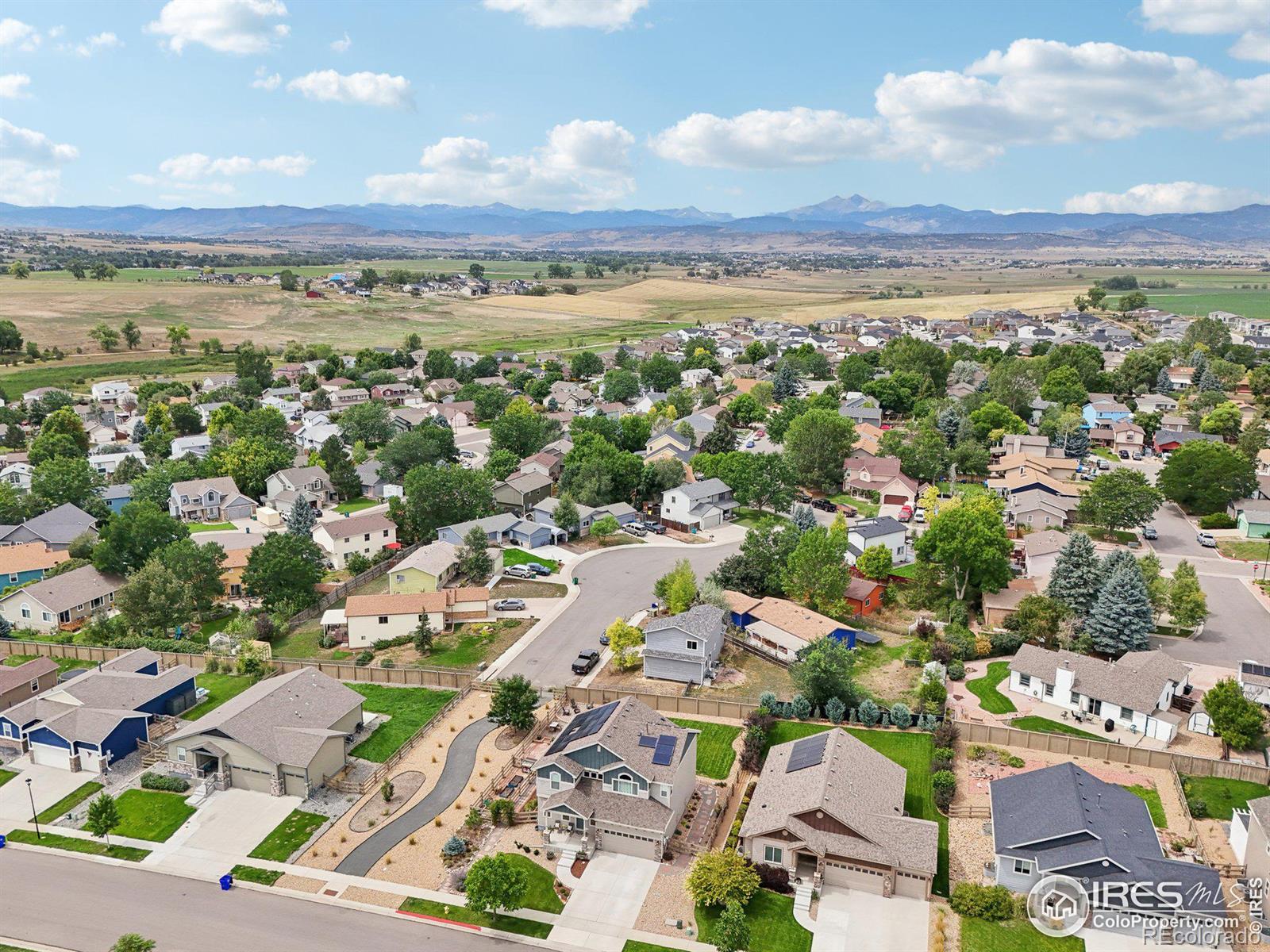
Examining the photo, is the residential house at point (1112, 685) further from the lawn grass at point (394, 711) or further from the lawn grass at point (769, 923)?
the lawn grass at point (394, 711)

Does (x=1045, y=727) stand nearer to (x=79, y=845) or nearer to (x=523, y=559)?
(x=523, y=559)

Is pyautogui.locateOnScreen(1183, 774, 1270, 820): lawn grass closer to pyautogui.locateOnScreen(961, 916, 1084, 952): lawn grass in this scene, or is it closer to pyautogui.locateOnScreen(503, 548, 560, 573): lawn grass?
pyautogui.locateOnScreen(961, 916, 1084, 952): lawn grass

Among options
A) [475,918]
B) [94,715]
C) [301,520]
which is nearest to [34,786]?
[94,715]

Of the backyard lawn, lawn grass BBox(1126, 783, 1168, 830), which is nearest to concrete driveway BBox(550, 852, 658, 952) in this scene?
the backyard lawn

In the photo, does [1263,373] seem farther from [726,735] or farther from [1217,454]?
[726,735]

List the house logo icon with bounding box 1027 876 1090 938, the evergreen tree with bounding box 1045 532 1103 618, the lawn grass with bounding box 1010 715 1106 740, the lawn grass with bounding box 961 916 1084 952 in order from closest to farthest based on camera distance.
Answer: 1. the lawn grass with bounding box 961 916 1084 952
2. the house logo icon with bounding box 1027 876 1090 938
3. the lawn grass with bounding box 1010 715 1106 740
4. the evergreen tree with bounding box 1045 532 1103 618

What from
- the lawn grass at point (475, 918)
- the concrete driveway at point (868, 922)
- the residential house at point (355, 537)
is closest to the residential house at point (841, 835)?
the concrete driveway at point (868, 922)
